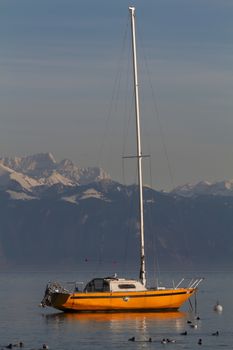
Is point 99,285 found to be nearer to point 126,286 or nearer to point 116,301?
point 116,301

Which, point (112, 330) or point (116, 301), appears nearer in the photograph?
point (112, 330)

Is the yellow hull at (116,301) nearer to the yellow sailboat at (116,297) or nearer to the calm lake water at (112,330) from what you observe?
the yellow sailboat at (116,297)

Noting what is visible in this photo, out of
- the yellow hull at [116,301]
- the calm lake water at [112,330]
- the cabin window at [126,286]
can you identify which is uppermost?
the cabin window at [126,286]

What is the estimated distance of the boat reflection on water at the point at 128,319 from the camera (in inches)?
3620

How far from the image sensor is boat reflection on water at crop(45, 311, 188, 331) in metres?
91.9

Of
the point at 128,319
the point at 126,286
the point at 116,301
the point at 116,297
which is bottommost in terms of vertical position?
the point at 128,319

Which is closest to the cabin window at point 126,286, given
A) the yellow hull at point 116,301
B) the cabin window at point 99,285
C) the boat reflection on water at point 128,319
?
the yellow hull at point 116,301

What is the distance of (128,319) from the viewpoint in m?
94.8

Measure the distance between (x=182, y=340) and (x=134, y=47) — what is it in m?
27.3

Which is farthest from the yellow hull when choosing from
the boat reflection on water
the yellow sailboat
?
the boat reflection on water

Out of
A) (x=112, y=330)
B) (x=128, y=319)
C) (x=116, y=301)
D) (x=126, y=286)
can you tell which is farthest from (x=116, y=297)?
(x=112, y=330)

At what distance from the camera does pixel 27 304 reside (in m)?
136

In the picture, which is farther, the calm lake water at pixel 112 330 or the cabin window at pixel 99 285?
the cabin window at pixel 99 285

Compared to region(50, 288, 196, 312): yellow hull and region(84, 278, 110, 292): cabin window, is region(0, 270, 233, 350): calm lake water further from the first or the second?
region(84, 278, 110, 292): cabin window
